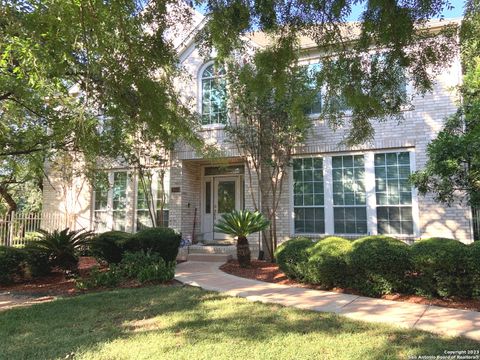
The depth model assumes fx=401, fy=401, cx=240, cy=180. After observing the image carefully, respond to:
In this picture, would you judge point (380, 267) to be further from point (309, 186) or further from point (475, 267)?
point (309, 186)

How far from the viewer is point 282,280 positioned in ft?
28.6

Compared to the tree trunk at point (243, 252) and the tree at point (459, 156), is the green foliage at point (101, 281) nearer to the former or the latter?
the tree trunk at point (243, 252)

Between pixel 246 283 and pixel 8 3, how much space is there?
6.40 meters

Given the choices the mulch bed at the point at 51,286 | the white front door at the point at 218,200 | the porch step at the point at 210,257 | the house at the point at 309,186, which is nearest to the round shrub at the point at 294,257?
the mulch bed at the point at 51,286

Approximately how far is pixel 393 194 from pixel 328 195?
5.83 feet

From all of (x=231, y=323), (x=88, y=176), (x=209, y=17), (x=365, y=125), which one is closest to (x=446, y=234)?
(x=365, y=125)

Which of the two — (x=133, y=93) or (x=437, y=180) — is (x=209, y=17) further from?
(x=437, y=180)

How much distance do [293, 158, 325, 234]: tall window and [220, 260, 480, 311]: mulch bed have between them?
5.67 feet

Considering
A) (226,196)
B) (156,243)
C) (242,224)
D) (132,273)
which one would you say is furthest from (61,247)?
(226,196)

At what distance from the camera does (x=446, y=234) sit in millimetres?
10258

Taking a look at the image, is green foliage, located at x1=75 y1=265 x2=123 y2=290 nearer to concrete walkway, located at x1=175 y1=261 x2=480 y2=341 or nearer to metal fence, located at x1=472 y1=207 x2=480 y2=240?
concrete walkway, located at x1=175 y1=261 x2=480 y2=341

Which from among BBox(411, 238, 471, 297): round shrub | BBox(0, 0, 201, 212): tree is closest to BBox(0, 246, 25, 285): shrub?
BBox(0, 0, 201, 212): tree

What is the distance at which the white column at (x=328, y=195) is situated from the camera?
457 inches

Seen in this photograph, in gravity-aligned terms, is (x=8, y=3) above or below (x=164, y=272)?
above
